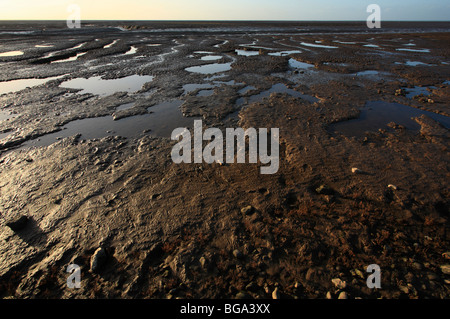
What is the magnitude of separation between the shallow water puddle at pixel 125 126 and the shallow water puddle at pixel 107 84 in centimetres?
484

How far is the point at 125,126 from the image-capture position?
10188 millimetres

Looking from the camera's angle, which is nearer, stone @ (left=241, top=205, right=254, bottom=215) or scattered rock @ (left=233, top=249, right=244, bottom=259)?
scattered rock @ (left=233, top=249, right=244, bottom=259)

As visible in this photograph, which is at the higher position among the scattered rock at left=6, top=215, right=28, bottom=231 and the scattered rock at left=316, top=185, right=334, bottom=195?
the scattered rock at left=316, top=185, right=334, bottom=195

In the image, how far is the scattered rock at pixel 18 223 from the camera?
5.23m

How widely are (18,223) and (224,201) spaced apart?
5059 mm

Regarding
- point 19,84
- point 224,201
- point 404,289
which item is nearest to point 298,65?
point 224,201

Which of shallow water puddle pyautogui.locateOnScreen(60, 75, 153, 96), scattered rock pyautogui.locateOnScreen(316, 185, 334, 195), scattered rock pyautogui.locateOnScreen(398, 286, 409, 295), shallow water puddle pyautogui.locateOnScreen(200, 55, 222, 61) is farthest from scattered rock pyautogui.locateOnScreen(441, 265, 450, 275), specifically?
shallow water puddle pyautogui.locateOnScreen(200, 55, 222, 61)

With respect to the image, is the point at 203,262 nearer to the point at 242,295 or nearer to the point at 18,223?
the point at 242,295

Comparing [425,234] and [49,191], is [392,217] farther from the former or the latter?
[49,191]

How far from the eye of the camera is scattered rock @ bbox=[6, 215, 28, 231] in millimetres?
5227

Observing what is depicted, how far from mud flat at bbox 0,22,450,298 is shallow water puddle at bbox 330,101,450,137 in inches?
4.4

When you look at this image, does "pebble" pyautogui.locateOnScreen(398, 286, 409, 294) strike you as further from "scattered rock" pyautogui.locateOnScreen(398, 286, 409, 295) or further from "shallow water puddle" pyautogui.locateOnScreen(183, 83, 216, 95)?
"shallow water puddle" pyautogui.locateOnScreen(183, 83, 216, 95)
